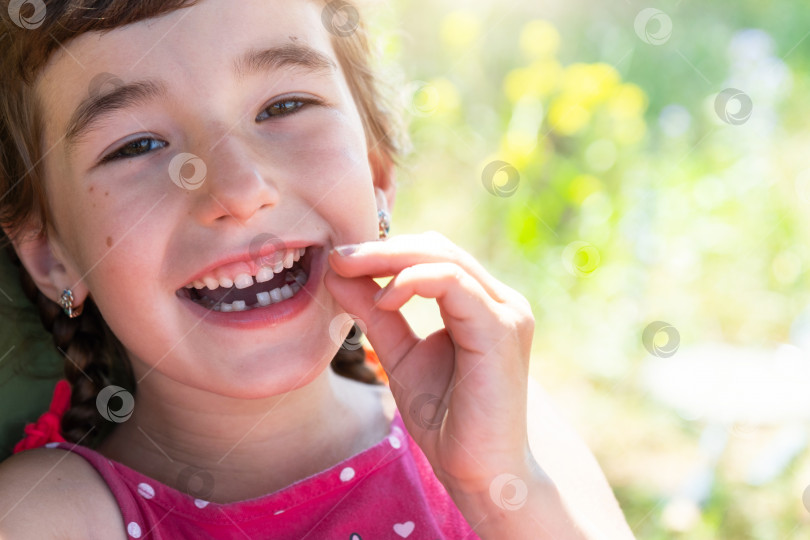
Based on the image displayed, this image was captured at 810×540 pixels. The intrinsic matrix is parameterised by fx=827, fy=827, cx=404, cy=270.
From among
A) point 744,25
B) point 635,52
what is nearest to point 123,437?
point 635,52

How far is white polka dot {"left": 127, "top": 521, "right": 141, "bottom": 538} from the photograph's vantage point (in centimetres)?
148

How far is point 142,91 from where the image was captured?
1386 millimetres

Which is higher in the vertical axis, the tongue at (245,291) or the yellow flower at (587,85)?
the yellow flower at (587,85)

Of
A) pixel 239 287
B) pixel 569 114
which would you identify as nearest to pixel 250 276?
pixel 239 287

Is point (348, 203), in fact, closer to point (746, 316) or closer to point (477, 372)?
point (477, 372)

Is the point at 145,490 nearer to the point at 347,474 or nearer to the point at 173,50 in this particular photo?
the point at 347,474

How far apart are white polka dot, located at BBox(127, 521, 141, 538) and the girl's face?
0.27 m

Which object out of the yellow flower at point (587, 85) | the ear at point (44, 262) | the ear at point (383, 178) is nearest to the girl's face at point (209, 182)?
the ear at point (44, 262)

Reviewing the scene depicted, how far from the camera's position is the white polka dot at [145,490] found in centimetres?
156

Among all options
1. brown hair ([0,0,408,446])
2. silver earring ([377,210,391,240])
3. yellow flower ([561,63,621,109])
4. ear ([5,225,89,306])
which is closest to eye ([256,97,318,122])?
brown hair ([0,0,408,446])

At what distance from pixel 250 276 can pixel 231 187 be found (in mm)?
196

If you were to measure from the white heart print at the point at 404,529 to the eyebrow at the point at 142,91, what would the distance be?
0.91m

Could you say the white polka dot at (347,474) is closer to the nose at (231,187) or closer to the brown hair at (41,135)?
the brown hair at (41,135)

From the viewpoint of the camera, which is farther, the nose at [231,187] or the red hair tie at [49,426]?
the red hair tie at [49,426]
